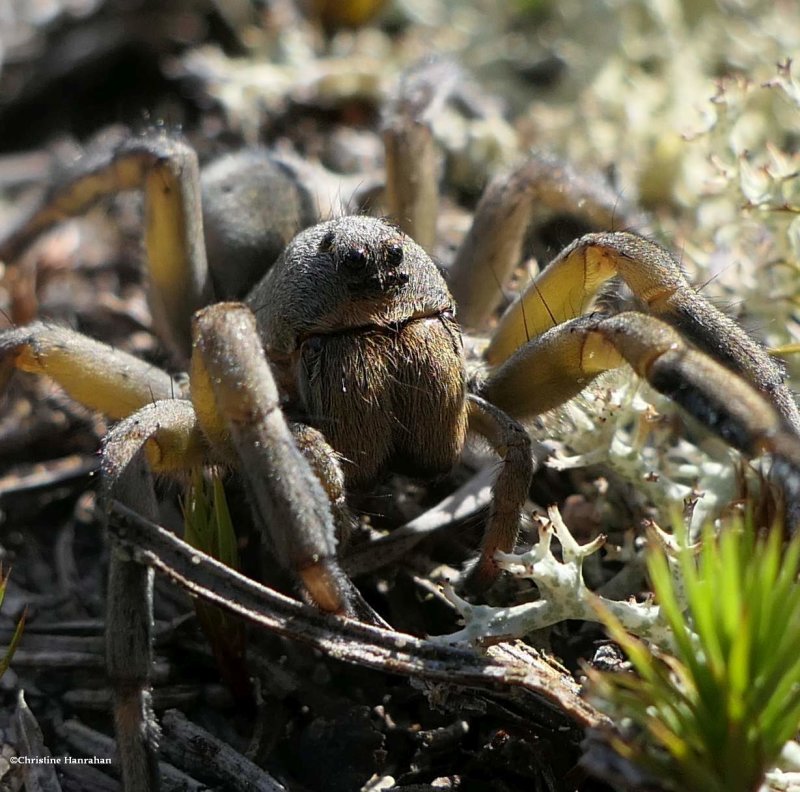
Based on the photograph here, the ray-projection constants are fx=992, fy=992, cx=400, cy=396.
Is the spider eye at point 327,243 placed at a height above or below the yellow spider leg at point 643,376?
above

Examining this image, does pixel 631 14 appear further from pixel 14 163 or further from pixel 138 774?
pixel 138 774

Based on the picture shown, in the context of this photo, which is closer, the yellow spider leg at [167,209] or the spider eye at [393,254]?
the spider eye at [393,254]

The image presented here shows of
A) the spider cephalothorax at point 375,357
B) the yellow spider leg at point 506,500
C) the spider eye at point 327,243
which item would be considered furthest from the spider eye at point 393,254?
the yellow spider leg at point 506,500

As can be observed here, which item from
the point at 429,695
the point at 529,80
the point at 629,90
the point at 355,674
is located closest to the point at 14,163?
the point at 529,80

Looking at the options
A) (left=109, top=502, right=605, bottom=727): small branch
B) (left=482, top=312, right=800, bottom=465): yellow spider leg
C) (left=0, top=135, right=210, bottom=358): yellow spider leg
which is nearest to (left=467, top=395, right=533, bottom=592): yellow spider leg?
(left=482, top=312, right=800, bottom=465): yellow spider leg

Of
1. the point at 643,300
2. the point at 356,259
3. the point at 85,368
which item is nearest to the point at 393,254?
the point at 356,259

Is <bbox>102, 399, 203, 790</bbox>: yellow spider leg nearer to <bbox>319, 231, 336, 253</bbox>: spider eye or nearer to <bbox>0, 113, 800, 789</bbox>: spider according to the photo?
<bbox>0, 113, 800, 789</bbox>: spider

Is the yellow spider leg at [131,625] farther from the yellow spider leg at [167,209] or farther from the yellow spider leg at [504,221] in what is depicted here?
the yellow spider leg at [504,221]
